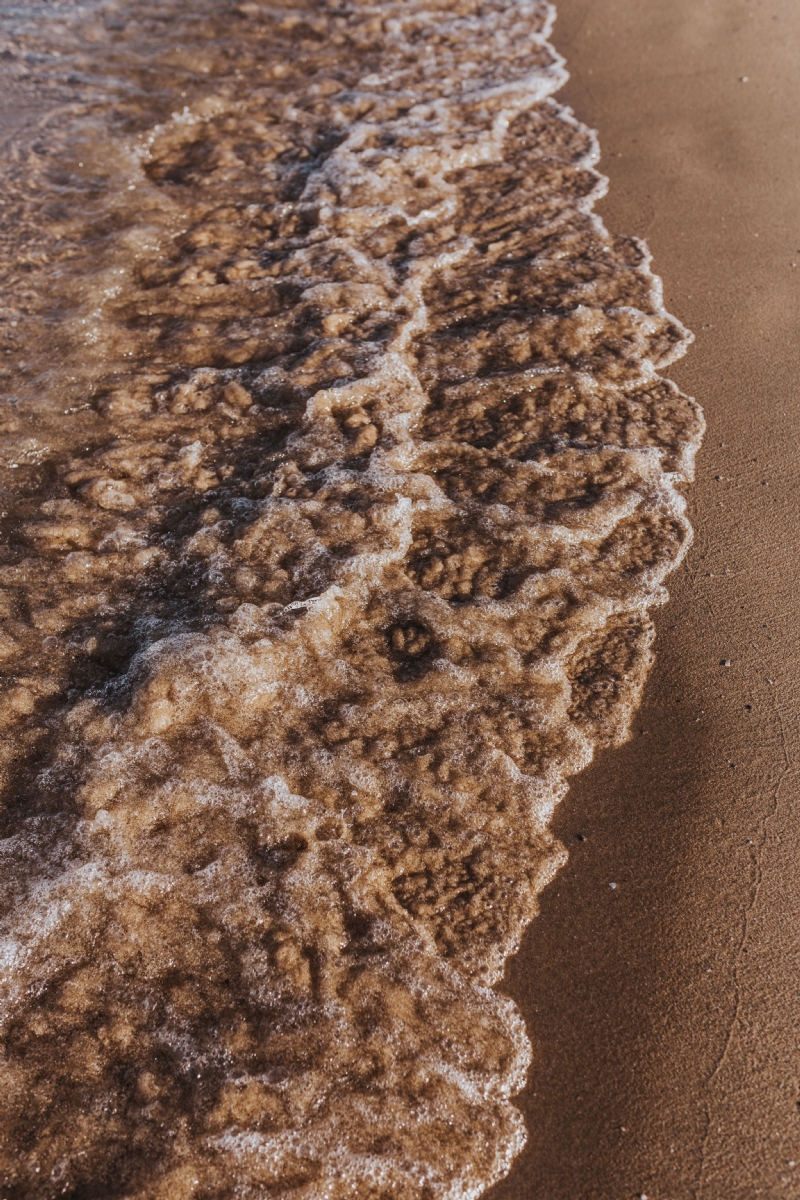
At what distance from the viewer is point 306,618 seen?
2566mm

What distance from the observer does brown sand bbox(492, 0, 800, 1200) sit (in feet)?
5.37

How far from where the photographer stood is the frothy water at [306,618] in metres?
1.77

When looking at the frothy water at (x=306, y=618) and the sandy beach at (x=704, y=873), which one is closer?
the sandy beach at (x=704, y=873)

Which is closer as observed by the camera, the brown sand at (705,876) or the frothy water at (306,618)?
the brown sand at (705,876)

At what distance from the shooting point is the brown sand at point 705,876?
1.64 metres

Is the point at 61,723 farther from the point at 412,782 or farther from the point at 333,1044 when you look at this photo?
the point at 333,1044

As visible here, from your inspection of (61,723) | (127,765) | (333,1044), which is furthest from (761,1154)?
(61,723)

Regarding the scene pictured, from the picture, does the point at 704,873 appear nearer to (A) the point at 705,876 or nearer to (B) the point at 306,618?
(A) the point at 705,876

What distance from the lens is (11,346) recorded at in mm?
3682

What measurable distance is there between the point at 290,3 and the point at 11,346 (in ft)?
14.8

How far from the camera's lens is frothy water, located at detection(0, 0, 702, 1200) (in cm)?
177

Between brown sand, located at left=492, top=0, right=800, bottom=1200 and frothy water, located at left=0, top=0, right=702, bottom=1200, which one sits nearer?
brown sand, located at left=492, top=0, right=800, bottom=1200

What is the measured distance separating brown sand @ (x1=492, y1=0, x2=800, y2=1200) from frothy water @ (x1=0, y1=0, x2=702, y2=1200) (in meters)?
0.10

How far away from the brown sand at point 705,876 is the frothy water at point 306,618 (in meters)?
0.10
